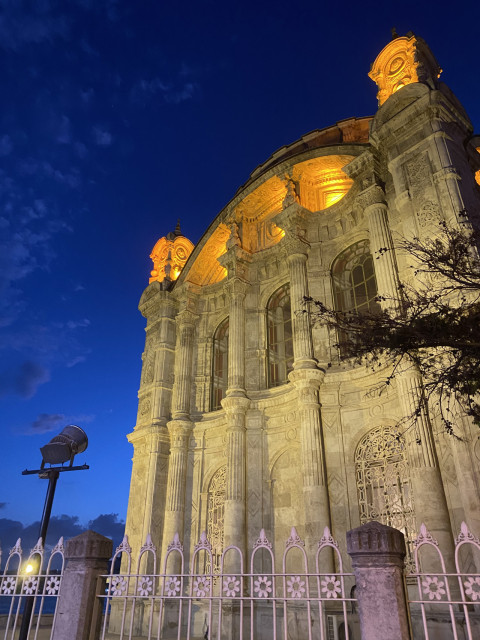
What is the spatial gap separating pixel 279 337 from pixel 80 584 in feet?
37.6

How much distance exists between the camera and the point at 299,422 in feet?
45.5

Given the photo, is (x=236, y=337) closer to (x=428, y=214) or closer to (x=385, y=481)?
(x=385, y=481)

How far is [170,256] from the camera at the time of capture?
21.5 metres

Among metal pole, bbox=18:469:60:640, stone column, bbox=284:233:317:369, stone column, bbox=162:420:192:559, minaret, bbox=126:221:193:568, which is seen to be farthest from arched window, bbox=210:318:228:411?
metal pole, bbox=18:469:60:640

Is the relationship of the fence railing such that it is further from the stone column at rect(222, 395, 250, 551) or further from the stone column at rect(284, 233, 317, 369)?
the stone column at rect(284, 233, 317, 369)

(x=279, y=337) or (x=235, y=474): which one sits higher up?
(x=279, y=337)

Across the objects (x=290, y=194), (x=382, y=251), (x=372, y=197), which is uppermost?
(x=290, y=194)

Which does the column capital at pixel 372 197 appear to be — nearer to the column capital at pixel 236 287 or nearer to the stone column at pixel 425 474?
the stone column at pixel 425 474

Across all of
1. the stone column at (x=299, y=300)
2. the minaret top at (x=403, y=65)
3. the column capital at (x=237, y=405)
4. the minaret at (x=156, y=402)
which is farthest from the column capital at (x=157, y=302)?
the minaret top at (x=403, y=65)

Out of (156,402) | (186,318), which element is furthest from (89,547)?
(186,318)

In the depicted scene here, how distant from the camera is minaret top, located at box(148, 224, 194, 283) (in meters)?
21.4

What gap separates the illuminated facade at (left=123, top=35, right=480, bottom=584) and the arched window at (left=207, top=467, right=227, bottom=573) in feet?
0.16

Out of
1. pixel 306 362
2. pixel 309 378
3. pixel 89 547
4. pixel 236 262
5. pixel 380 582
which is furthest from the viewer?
pixel 236 262

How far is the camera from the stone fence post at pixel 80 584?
6008 mm
